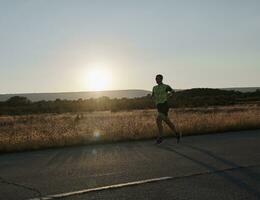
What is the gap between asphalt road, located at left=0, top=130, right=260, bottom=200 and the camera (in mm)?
6641

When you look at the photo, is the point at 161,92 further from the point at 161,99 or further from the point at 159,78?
the point at 159,78

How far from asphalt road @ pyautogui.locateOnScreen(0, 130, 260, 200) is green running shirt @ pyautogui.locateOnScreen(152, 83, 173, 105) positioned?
1.36m

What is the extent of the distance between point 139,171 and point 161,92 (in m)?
4.84

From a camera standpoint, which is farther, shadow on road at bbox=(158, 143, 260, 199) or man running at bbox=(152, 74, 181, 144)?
man running at bbox=(152, 74, 181, 144)

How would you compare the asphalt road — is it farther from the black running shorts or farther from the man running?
the black running shorts

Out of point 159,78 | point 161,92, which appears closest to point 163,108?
point 161,92

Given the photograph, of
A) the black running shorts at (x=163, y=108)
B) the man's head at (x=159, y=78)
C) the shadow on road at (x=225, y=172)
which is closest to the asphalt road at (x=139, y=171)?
the shadow on road at (x=225, y=172)

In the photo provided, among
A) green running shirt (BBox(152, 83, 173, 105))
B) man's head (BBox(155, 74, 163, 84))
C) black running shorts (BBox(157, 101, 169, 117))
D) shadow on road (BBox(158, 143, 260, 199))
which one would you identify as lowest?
shadow on road (BBox(158, 143, 260, 199))

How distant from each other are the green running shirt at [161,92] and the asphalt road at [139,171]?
136cm

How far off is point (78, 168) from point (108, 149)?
2647 millimetres

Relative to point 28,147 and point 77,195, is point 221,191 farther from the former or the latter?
point 28,147

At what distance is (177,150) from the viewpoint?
10.9m

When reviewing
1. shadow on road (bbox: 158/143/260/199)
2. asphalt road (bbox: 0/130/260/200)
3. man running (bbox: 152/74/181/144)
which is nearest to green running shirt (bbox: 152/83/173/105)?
man running (bbox: 152/74/181/144)

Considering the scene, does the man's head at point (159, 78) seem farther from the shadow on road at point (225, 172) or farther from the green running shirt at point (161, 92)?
the shadow on road at point (225, 172)
